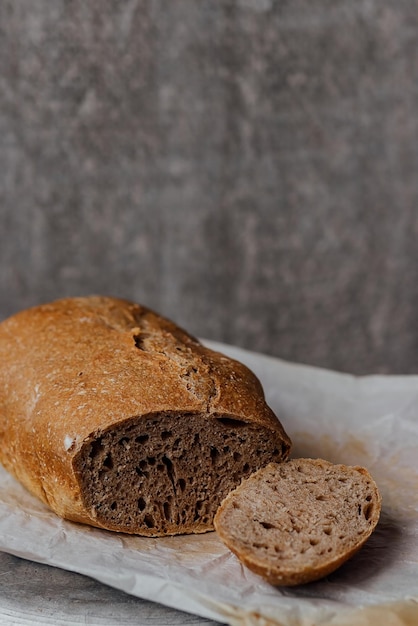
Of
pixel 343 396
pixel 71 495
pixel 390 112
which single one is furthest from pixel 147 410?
pixel 390 112

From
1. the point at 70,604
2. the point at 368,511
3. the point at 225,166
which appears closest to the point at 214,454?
the point at 368,511

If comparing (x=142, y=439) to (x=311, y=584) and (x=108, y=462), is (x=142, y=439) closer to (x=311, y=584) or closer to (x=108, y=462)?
(x=108, y=462)

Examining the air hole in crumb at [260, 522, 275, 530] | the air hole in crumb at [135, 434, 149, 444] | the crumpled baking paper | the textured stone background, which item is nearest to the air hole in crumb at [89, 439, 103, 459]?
the air hole in crumb at [135, 434, 149, 444]

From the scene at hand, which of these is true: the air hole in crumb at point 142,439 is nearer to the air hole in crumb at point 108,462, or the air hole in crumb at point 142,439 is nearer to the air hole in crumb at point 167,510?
the air hole in crumb at point 108,462

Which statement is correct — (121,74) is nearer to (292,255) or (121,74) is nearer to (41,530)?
(292,255)

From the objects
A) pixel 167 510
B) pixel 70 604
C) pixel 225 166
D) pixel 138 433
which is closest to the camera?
pixel 70 604
